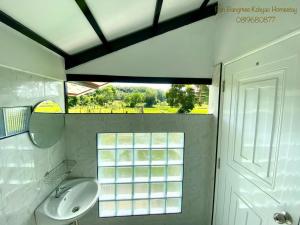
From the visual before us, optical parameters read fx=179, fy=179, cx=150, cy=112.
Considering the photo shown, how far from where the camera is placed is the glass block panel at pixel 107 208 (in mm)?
2027

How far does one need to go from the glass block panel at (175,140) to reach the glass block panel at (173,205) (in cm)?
65

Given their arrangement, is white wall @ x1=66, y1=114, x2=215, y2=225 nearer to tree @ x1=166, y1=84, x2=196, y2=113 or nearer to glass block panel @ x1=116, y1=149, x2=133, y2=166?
tree @ x1=166, y1=84, x2=196, y2=113

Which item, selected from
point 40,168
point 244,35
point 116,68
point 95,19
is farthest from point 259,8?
point 40,168

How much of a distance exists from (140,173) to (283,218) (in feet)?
4.46

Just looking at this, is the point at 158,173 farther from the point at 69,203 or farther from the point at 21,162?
the point at 21,162

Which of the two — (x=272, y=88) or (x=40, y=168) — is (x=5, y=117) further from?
(x=272, y=88)

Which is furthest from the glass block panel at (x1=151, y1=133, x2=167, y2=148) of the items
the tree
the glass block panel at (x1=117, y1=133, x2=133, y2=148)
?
the tree

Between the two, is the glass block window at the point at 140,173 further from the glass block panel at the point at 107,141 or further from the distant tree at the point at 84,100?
the distant tree at the point at 84,100

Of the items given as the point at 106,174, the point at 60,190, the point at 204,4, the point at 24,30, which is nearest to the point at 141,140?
the point at 106,174

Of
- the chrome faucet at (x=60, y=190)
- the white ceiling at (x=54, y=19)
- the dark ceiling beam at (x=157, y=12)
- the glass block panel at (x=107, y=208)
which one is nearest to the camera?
the white ceiling at (x=54, y=19)

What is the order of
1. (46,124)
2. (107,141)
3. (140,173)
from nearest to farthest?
(46,124) → (107,141) → (140,173)

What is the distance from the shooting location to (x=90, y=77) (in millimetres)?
1867

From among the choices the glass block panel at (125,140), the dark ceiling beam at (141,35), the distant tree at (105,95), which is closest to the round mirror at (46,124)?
the distant tree at (105,95)

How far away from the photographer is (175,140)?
2.03m
